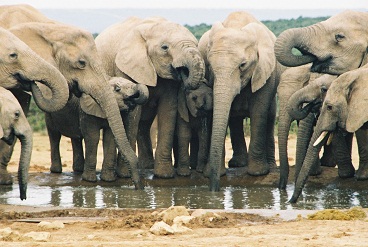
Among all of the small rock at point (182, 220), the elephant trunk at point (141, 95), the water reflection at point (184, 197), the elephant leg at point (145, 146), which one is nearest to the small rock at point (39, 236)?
the small rock at point (182, 220)

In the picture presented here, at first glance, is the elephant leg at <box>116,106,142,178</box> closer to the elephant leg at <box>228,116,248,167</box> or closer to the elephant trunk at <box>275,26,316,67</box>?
the elephant leg at <box>228,116,248,167</box>

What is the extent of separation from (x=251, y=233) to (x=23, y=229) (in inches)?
75.4

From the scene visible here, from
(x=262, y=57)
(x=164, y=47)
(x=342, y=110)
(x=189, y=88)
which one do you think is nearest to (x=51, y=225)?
(x=342, y=110)

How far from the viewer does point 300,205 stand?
12.1m

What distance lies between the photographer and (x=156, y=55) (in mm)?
14805

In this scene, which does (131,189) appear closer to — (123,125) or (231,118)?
(123,125)

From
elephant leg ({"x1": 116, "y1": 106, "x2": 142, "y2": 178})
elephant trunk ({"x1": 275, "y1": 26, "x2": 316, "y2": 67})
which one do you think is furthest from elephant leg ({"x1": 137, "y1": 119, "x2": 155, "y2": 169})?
elephant trunk ({"x1": 275, "y1": 26, "x2": 316, "y2": 67})

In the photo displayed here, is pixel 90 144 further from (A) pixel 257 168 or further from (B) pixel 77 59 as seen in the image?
(A) pixel 257 168

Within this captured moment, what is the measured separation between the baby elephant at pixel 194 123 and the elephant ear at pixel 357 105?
2.84 meters

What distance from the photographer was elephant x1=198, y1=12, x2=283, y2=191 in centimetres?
1354

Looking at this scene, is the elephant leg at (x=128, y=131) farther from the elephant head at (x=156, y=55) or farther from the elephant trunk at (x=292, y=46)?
the elephant trunk at (x=292, y=46)

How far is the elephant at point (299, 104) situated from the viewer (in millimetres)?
13078

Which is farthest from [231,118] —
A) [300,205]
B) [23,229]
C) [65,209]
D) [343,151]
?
[23,229]

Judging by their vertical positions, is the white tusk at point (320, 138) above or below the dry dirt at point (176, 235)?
above
